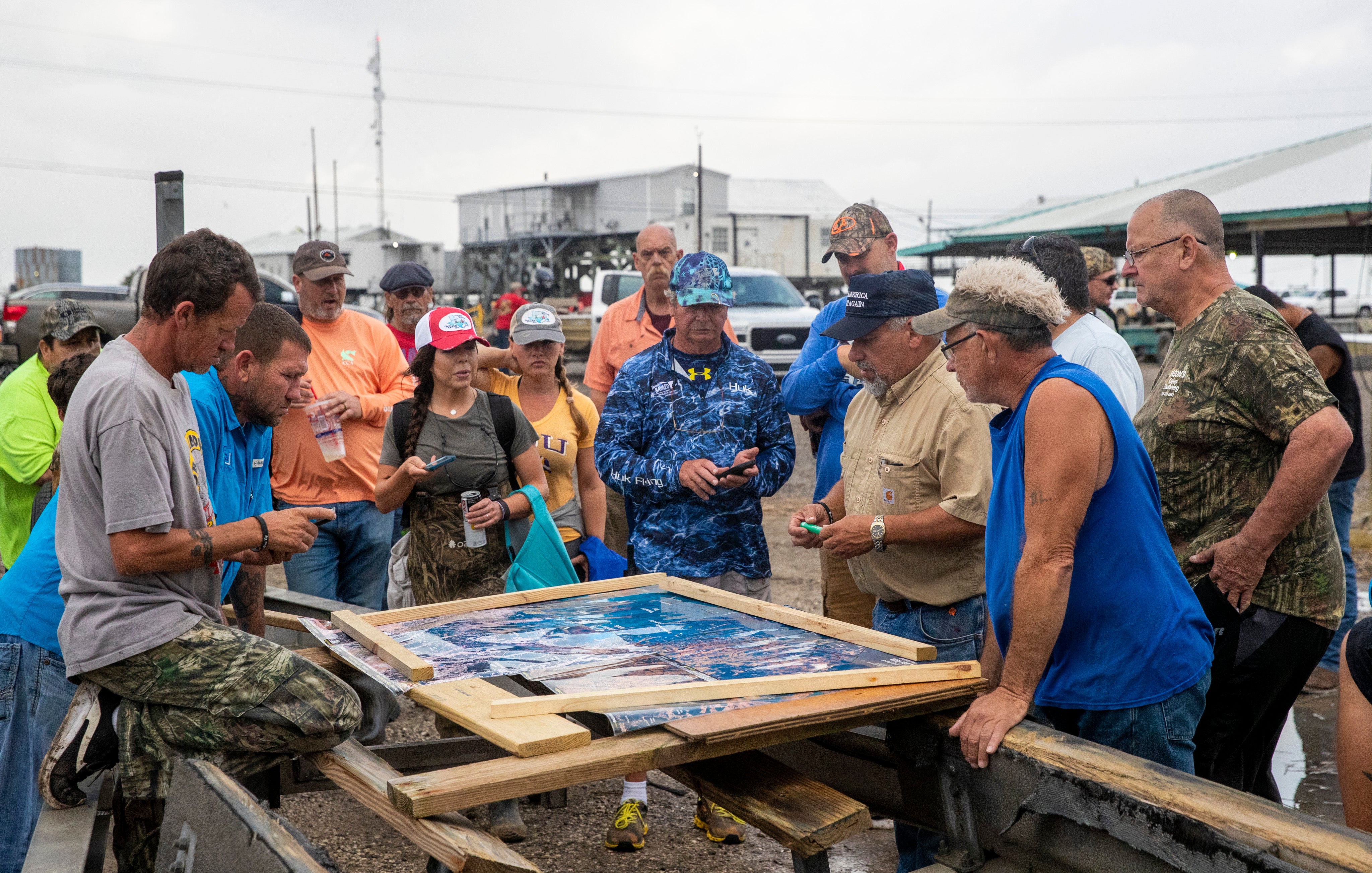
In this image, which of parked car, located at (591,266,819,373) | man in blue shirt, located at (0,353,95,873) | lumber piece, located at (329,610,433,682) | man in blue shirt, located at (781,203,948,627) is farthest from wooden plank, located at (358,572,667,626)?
parked car, located at (591,266,819,373)

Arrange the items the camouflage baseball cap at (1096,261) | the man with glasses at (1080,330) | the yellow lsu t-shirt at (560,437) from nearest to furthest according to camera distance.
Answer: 1. the man with glasses at (1080,330)
2. the yellow lsu t-shirt at (560,437)
3. the camouflage baseball cap at (1096,261)

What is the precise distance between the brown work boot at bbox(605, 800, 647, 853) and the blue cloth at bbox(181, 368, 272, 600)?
1.72 meters

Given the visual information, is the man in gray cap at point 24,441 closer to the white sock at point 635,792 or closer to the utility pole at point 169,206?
the utility pole at point 169,206

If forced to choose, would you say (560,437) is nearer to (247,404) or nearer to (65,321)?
(247,404)

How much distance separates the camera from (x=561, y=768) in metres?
2.10

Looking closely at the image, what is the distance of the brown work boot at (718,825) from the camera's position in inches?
167

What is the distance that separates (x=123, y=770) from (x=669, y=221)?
58169 millimetres

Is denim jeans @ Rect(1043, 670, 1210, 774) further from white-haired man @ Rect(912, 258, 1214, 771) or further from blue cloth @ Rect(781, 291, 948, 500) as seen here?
blue cloth @ Rect(781, 291, 948, 500)

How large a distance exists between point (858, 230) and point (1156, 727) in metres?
2.56

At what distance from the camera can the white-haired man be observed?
2445 mm

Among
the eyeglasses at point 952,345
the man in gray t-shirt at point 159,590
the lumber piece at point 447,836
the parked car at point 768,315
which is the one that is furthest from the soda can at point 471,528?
the parked car at point 768,315

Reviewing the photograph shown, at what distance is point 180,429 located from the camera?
107 inches

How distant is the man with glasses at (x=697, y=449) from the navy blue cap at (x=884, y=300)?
0.80 metres

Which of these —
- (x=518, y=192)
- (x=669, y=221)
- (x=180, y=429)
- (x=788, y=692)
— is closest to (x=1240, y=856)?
(x=788, y=692)
